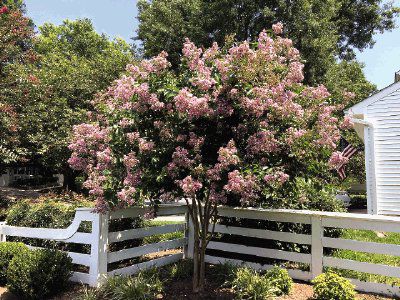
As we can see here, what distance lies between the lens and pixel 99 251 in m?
5.45

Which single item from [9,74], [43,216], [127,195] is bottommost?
[43,216]

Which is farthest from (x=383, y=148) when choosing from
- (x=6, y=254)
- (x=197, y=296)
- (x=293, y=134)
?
(x=6, y=254)

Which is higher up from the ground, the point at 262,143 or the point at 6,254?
the point at 262,143

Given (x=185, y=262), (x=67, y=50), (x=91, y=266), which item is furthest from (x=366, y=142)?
(x=67, y=50)

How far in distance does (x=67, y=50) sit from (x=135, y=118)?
34.6 meters

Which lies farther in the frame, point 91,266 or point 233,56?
point 91,266

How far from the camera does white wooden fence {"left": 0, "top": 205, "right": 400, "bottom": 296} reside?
204 inches

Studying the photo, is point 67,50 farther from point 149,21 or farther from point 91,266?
point 91,266

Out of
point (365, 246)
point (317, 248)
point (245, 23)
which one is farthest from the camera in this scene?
point (245, 23)

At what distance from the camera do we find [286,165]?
4.75m

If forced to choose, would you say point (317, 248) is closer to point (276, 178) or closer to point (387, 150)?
point (276, 178)

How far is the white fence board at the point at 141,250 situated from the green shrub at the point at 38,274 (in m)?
0.64

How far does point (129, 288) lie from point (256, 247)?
88.5 inches

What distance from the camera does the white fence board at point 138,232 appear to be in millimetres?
5705
